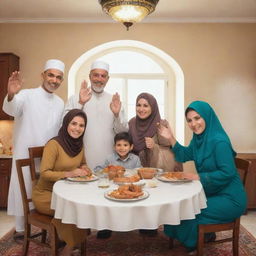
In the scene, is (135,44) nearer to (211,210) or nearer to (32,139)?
(32,139)

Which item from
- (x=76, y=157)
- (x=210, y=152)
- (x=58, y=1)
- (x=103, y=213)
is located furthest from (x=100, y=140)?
(x=58, y=1)

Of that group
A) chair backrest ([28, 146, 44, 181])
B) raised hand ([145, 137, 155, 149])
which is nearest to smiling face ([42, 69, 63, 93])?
→ chair backrest ([28, 146, 44, 181])

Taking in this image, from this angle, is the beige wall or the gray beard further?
the beige wall

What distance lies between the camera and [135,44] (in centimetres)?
526

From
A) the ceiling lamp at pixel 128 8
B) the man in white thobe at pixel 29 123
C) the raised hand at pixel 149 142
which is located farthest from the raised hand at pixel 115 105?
the ceiling lamp at pixel 128 8

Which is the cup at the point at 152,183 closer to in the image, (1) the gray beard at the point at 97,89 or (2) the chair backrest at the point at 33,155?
(2) the chair backrest at the point at 33,155

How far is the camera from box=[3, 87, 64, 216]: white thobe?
323 cm

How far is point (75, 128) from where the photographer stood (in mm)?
2783

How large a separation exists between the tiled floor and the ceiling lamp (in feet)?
8.55

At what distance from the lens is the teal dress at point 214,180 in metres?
2.49

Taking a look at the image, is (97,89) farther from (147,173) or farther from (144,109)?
(147,173)

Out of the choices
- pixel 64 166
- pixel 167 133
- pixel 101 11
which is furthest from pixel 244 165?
pixel 101 11

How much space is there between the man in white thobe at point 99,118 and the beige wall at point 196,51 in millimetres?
1712

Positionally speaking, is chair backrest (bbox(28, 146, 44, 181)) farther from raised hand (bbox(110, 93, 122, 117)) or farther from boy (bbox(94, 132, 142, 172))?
raised hand (bbox(110, 93, 122, 117))
